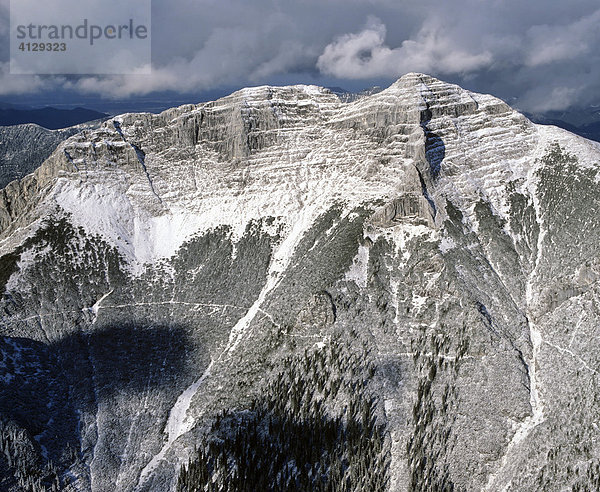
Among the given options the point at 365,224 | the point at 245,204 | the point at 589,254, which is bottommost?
the point at 589,254

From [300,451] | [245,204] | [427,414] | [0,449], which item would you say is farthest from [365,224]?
[0,449]

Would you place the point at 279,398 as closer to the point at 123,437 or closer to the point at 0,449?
the point at 123,437

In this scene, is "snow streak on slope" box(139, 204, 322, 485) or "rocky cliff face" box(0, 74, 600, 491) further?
"snow streak on slope" box(139, 204, 322, 485)

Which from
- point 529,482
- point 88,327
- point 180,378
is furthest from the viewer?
point 88,327

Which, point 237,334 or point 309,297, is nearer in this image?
point 309,297

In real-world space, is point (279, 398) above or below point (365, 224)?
below

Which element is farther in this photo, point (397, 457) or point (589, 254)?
point (589, 254)

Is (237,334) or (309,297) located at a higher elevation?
(309,297)

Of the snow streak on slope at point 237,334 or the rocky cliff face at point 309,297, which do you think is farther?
the snow streak on slope at point 237,334
